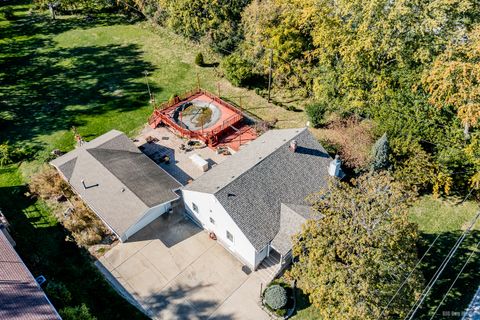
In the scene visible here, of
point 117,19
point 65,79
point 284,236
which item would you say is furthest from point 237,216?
point 117,19

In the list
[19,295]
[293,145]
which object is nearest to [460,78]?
[293,145]

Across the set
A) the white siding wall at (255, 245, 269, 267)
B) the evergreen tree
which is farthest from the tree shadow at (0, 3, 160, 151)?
the evergreen tree

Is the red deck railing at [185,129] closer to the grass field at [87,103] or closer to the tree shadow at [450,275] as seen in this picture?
the grass field at [87,103]

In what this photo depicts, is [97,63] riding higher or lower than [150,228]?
higher

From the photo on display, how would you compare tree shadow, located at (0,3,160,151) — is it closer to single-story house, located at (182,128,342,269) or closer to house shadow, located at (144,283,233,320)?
single-story house, located at (182,128,342,269)

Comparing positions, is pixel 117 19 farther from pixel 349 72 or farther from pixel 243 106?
pixel 349 72
